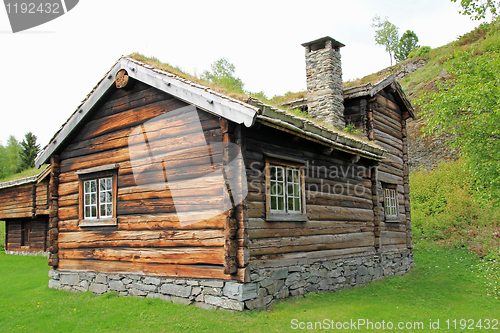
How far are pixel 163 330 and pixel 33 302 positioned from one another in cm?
481

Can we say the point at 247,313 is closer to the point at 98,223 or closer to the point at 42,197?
the point at 98,223

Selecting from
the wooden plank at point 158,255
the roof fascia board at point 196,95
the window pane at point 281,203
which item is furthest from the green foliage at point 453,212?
the roof fascia board at point 196,95

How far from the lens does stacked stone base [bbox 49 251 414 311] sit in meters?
7.15

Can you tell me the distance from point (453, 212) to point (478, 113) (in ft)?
26.7

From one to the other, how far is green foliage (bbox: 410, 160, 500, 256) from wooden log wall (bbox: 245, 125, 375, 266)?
6.79 metres

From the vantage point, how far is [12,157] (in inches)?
1967

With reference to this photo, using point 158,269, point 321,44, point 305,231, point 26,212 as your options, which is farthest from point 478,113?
point 26,212

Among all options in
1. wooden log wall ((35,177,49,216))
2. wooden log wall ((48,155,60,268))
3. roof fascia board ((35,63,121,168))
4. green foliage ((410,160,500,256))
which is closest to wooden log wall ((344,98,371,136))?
green foliage ((410,160,500,256))

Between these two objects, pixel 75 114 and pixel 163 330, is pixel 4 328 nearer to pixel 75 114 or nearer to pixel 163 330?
pixel 163 330

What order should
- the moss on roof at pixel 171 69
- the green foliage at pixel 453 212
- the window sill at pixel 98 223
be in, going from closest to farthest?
1. the moss on roof at pixel 171 69
2. the window sill at pixel 98 223
3. the green foliage at pixel 453 212

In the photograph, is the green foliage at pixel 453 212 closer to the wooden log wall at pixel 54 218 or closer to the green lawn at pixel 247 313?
the green lawn at pixel 247 313

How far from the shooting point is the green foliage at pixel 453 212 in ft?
54.7

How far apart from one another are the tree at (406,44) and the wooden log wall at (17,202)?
55.0m

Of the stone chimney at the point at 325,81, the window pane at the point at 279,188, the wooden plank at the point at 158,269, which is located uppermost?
the stone chimney at the point at 325,81
